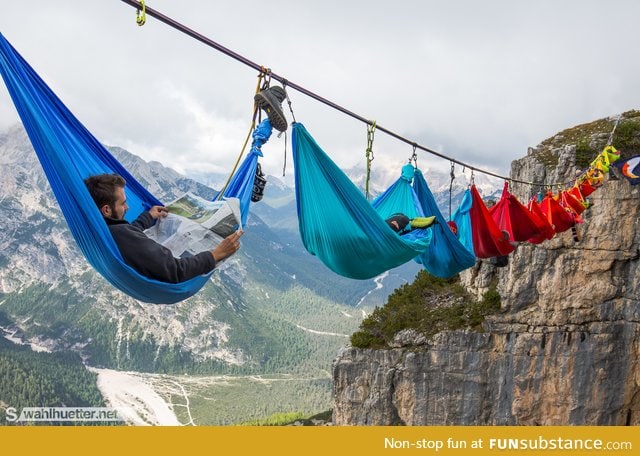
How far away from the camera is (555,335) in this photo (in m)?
18.0

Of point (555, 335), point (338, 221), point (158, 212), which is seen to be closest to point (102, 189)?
point (158, 212)

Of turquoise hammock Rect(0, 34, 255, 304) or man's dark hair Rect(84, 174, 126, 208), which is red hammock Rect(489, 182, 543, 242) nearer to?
turquoise hammock Rect(0, 34, 255, 304)

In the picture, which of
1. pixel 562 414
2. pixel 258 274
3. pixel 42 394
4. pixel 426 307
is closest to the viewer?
pixel 562 414

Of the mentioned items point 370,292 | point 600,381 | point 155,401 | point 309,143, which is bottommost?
point 155,401

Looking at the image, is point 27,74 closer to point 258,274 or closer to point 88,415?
point 88,415

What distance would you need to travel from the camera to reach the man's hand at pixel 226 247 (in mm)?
2479

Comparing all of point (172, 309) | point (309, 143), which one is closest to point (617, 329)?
point (309, 143)

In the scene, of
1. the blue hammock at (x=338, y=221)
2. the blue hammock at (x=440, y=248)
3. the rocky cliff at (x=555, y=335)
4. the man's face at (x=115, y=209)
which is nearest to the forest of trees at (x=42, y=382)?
the rocky cliff at (x=555, y=335)

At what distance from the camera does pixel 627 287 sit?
17.0m

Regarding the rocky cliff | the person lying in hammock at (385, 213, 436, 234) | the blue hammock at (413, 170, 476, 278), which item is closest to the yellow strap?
the person lying in hammock at (385, 213, 436, 234)

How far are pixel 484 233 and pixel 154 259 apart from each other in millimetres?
5242

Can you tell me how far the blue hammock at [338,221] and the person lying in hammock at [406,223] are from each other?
23 centimetres

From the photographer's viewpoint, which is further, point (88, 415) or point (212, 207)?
point (88, 415)

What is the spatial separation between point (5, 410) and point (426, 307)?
251 feet
